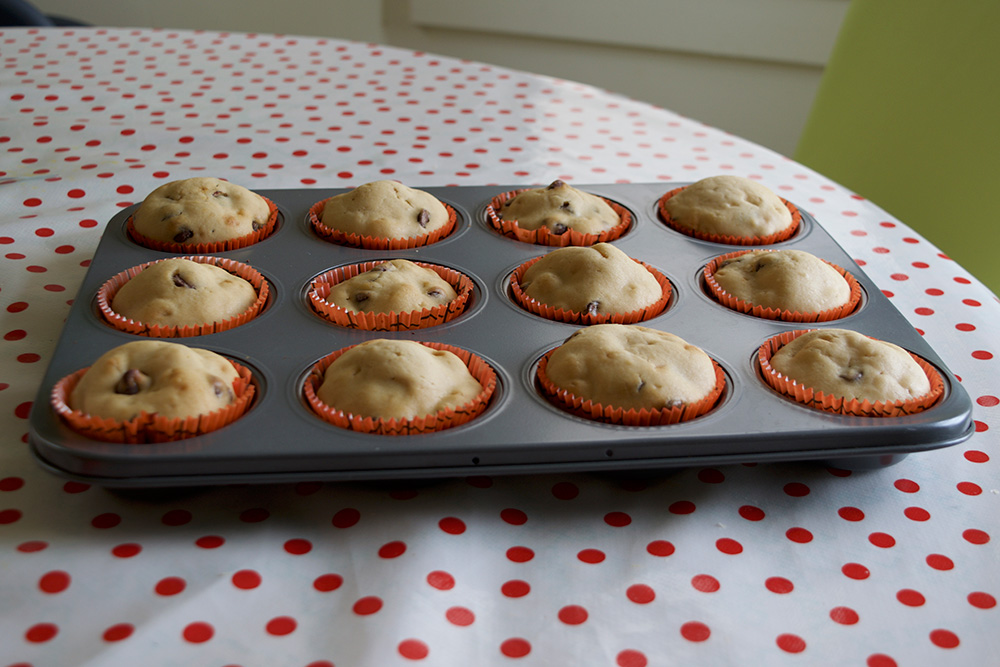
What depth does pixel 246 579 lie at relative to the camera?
0.78m

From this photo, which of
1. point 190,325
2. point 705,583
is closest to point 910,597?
point 705,583

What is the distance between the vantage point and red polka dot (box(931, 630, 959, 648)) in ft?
2.49

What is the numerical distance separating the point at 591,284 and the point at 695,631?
558mm

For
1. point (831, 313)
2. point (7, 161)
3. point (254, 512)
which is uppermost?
point (831, 313)

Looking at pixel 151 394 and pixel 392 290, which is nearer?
pixel 151 394

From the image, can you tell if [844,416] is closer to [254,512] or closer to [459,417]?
[459,417]

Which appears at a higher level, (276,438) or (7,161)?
(276,438)

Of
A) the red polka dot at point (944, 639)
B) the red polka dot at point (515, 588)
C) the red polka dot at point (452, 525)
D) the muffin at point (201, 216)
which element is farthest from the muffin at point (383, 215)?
the red polka dot at point (944, 639)

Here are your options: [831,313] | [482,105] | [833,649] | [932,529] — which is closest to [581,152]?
[482,105]

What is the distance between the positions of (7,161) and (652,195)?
4.30 feet

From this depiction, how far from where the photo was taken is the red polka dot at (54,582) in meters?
0.75

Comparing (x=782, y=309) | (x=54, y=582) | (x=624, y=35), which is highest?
(x=782, y=309)

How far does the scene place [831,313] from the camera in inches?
47.4

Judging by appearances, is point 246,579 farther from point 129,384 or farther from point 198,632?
point 129,384
